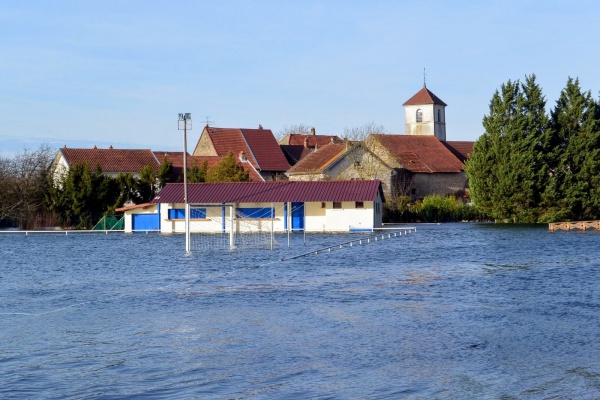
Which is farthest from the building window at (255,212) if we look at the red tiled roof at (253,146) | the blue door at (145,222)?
the red tiled roof at (253,146)

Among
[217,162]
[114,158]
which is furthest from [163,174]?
[114,158]

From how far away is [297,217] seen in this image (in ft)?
190

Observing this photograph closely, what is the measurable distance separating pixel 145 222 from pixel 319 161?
20168 millimetres

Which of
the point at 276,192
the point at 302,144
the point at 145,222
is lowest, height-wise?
the point at 145,222

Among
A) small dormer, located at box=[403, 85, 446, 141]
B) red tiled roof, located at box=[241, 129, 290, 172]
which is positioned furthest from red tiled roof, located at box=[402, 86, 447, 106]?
red tiled roof, located at box=[241, 129, 290, 172]

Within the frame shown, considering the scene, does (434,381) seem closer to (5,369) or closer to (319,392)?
(319,392)

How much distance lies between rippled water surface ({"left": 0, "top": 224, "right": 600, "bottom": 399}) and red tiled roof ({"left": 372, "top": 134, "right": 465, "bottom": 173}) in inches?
1800

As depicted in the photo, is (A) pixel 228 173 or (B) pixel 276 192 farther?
(A) pixel 228 173

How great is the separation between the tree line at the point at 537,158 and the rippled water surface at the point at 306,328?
26106 millimetres

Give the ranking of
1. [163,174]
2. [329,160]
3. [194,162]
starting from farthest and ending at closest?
[329,160] < [194,162] < [163,174]

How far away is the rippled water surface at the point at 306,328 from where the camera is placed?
13.6 m

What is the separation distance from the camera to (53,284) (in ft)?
95.5

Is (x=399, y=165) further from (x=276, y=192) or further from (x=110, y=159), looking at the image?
(x=110, y=159)

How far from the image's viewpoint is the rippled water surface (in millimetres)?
13609
